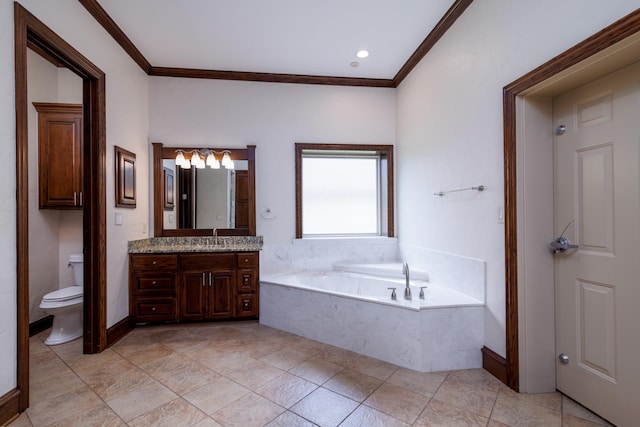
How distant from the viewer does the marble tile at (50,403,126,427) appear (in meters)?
1.58

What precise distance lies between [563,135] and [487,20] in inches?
37.7

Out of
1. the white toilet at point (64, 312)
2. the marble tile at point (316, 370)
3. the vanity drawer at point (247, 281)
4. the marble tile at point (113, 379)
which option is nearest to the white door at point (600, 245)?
the marble tile at point (316, 370)

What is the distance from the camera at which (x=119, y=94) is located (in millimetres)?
2746

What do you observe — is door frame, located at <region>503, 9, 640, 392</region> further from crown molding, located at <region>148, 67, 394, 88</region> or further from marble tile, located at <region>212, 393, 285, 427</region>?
crown molding, located at <region>148, 67, 394, 88</region>

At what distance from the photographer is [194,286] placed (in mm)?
3033

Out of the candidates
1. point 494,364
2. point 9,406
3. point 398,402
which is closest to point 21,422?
point 9,406

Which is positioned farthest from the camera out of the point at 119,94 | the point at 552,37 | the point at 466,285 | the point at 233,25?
the point at 119,94

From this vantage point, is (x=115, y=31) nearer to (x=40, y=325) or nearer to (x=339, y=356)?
(x=40, y=325)

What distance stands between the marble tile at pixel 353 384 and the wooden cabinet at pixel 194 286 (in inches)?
53.9

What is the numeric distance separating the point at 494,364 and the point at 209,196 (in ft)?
10.3

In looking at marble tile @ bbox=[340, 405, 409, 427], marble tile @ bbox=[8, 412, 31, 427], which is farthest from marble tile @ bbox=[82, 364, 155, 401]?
marble tile @ bbox=[340, 405, 409, 427]

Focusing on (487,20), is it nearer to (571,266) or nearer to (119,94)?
(571,266)

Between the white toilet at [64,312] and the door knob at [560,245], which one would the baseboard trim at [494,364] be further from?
the white toilet at [64,312]

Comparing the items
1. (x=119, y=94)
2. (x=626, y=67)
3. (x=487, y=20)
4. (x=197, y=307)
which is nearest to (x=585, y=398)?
(x=626, y=67)
